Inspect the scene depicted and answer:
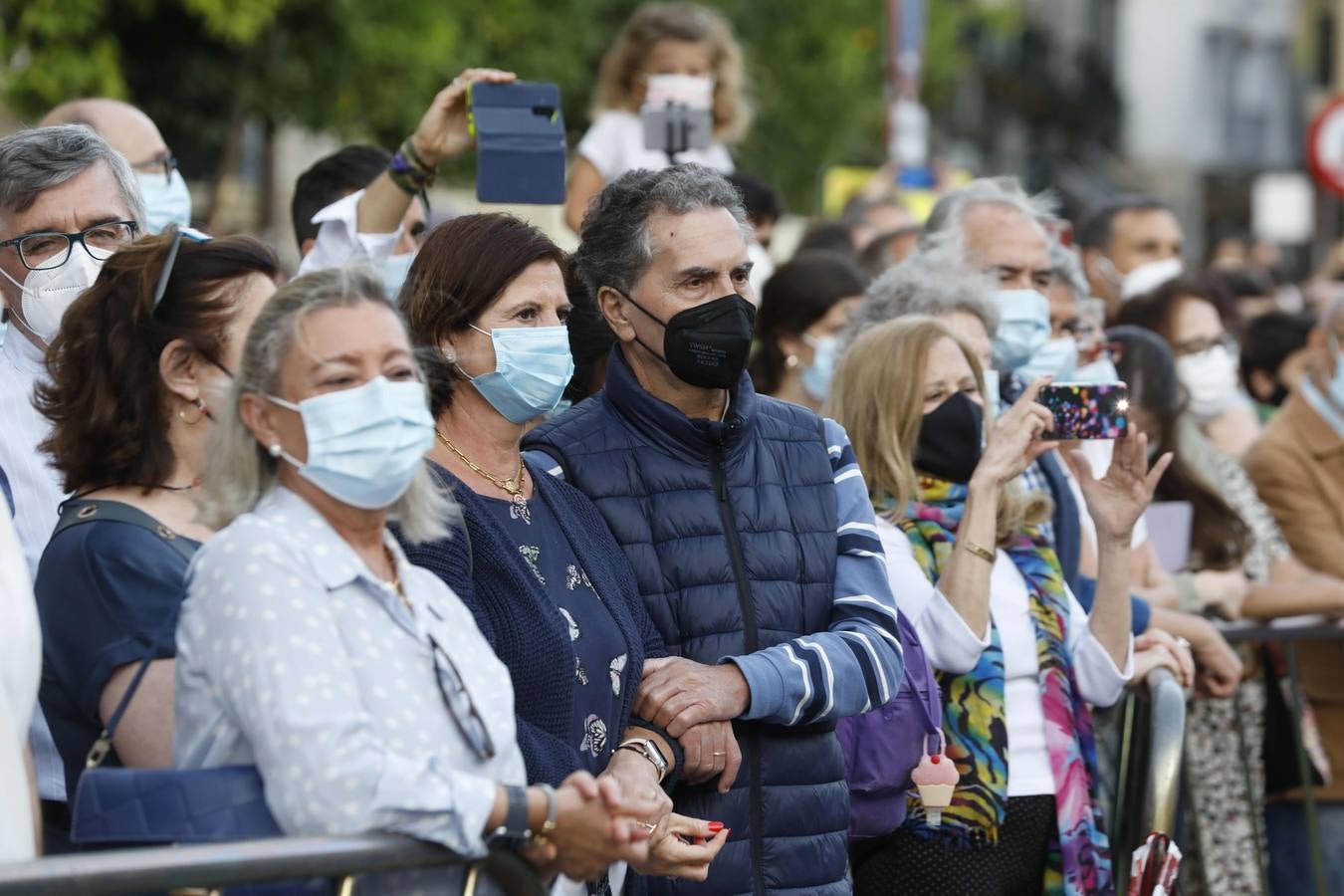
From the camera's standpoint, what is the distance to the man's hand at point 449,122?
5520 mm

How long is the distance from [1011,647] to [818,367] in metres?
1.63

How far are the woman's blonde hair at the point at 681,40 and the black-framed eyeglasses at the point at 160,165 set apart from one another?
2.20 meters

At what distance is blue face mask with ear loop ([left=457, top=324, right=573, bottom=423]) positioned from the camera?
427 centimetres

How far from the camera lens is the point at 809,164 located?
23.9 m

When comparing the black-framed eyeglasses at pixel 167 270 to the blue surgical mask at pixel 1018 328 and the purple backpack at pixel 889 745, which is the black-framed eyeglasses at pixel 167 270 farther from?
the blue surgical mask at pixel 1018 328

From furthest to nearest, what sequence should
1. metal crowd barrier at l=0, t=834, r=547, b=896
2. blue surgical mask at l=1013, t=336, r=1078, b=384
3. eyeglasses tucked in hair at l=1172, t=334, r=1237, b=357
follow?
eyeglasses tucked in hair at l=1172, t=334, r=1237, b=357 → blue surgical mask at l=1013, t=336, r=1078, b=384 → metal crowd barrier at l=0, t=834, r=547, b=896

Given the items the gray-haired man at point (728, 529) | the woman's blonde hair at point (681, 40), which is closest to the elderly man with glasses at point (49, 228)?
the gray-haired man at point (728, 529)

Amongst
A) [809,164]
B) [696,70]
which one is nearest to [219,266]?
[696,70]

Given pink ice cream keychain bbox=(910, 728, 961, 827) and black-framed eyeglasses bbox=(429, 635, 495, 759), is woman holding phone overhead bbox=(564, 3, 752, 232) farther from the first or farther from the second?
black-framed eyeglasses bbox=(429, 635, 495, 759)

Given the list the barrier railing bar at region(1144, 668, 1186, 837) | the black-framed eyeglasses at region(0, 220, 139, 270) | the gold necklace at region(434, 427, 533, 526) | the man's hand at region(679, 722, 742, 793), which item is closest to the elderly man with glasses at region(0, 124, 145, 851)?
the black-framed eyeglasses at region(0, 220, 139, 270)

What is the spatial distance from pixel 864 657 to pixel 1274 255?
1996 centimetres

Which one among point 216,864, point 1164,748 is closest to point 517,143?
point 1164,748

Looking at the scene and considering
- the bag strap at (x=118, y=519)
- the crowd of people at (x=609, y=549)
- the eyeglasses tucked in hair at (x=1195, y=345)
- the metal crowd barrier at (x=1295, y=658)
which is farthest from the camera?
the eyeglasses tucked in hair at (x=1195, y=345)

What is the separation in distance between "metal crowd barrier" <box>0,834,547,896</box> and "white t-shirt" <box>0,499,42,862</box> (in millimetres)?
194
